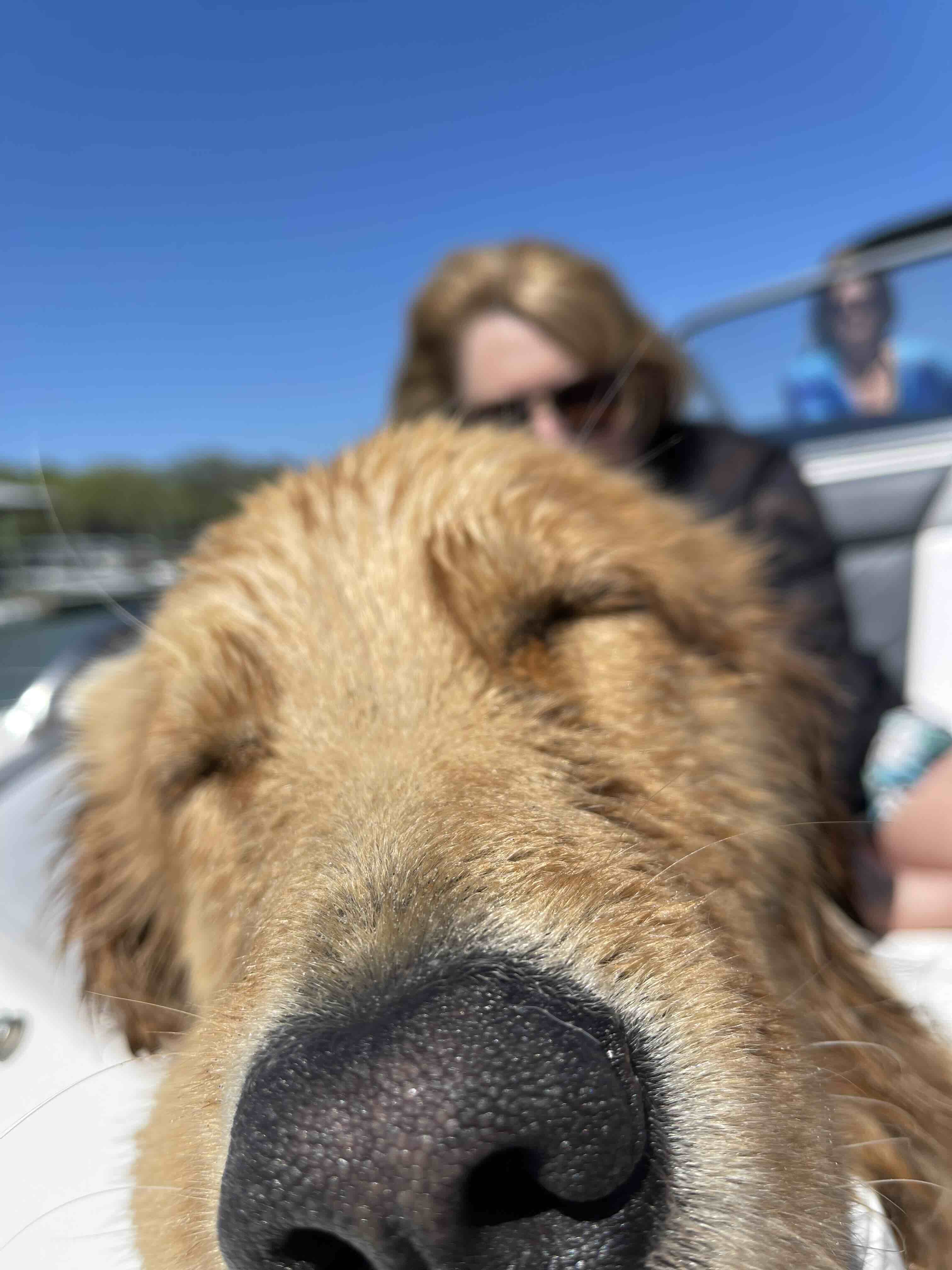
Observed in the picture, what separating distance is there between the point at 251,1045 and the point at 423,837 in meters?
0.37

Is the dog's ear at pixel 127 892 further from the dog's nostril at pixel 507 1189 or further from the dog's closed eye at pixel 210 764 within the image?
the dog's nostril at pixel 507 1189

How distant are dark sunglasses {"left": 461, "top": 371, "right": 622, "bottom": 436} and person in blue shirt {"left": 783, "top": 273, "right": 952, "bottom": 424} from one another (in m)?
2.46

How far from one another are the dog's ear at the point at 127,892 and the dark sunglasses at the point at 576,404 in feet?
5.14

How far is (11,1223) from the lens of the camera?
1.78 m

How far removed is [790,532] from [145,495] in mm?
2376

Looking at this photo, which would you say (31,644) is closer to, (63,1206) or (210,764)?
(210,764)

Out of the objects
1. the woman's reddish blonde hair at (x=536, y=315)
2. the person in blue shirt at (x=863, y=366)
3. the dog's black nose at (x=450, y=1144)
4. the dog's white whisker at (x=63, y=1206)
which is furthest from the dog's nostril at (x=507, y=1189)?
the person in blue shirt at (x=863, y=366)

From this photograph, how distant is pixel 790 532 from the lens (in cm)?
348

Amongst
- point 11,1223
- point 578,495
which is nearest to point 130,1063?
point 11,1223

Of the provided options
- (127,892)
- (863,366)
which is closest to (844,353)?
(863,366)

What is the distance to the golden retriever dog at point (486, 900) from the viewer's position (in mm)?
1003

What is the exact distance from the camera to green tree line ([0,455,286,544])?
2561mm

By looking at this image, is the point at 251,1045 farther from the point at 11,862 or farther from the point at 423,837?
the point at 11,862

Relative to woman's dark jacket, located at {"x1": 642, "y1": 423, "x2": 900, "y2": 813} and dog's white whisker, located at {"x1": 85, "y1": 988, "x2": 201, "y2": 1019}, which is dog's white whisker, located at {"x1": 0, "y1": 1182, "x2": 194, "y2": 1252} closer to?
dog's white whisker, located at {"x1": 85, "y1": 988, "x2": 201, "y2": 1019}
